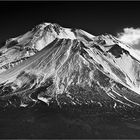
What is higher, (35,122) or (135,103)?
(135,103)

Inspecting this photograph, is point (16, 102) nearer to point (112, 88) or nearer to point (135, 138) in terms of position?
point (112, 88)

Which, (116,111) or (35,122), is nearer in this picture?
(35,122)

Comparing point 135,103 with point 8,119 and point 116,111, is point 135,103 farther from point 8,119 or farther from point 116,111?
point 8,119

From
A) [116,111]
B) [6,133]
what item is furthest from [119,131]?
[6,133]

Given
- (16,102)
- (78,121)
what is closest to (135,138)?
(78,121)

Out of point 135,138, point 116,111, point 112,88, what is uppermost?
point 112,88

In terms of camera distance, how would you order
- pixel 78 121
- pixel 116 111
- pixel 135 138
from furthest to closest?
pixel 116 111 < pixel 78 121 < pixel 135 138

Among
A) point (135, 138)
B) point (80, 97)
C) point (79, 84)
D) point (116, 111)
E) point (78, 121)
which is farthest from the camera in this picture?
point (79, 84)

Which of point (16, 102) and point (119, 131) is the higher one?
point (16, 102)

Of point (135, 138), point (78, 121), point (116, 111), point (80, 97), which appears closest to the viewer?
point (135, 138)
